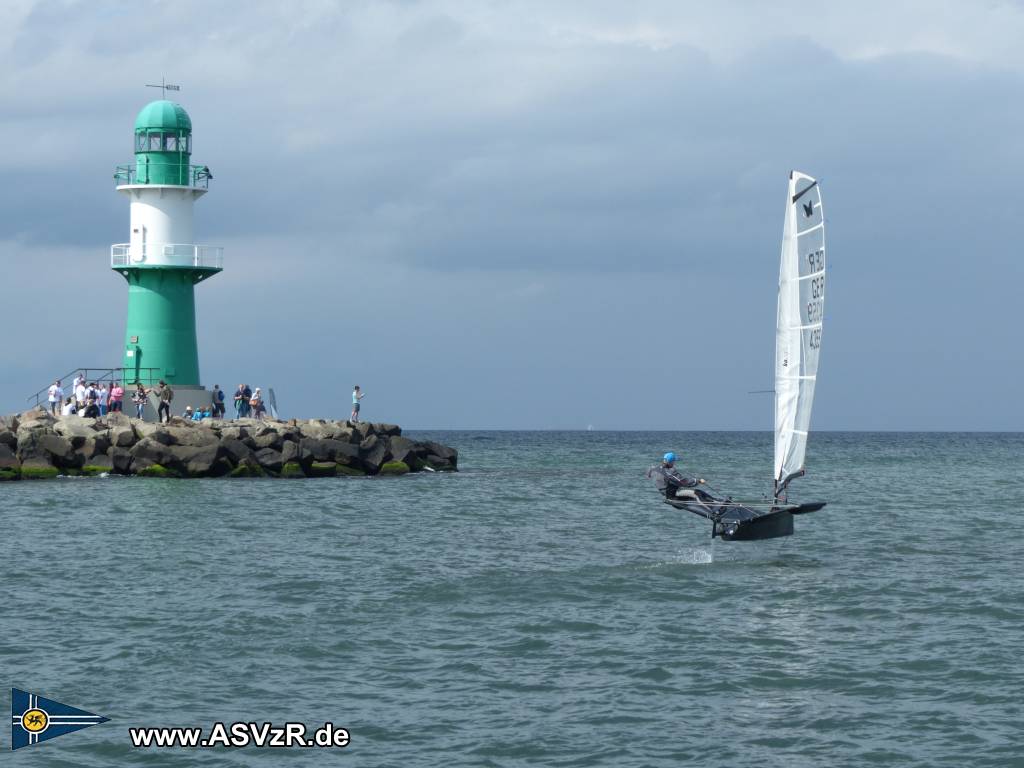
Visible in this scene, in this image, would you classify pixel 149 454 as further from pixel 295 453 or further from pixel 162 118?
pixel 162 118

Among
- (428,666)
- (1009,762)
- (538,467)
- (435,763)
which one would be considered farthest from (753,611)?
(538,467)

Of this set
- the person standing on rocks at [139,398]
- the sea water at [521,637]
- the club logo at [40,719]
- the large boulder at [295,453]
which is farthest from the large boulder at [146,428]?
the club logo at [40,719]

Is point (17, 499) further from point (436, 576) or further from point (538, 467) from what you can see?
point (538, 467)

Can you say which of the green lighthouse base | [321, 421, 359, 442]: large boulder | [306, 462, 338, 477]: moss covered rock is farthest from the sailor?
the green lighthouse base

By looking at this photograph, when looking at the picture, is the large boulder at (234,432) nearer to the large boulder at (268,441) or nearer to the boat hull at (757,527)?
the large boulder at (268,441)

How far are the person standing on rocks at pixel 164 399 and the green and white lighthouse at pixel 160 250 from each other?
1.14 m

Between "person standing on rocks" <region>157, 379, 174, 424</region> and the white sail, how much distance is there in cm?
2879

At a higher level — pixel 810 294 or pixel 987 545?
pixel 810 294

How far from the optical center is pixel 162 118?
48.9m

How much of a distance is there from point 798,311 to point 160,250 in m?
31.0

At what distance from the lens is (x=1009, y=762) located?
12664 millimetres

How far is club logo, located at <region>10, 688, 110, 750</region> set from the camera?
1335 cm

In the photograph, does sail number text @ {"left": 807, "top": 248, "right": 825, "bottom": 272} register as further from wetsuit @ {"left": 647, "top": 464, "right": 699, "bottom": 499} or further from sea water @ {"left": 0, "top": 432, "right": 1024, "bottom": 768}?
sea water @ {"left": 0, "top": 432, "right": 1024, "bottom": 768}

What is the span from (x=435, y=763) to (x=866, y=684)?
5615 mm
